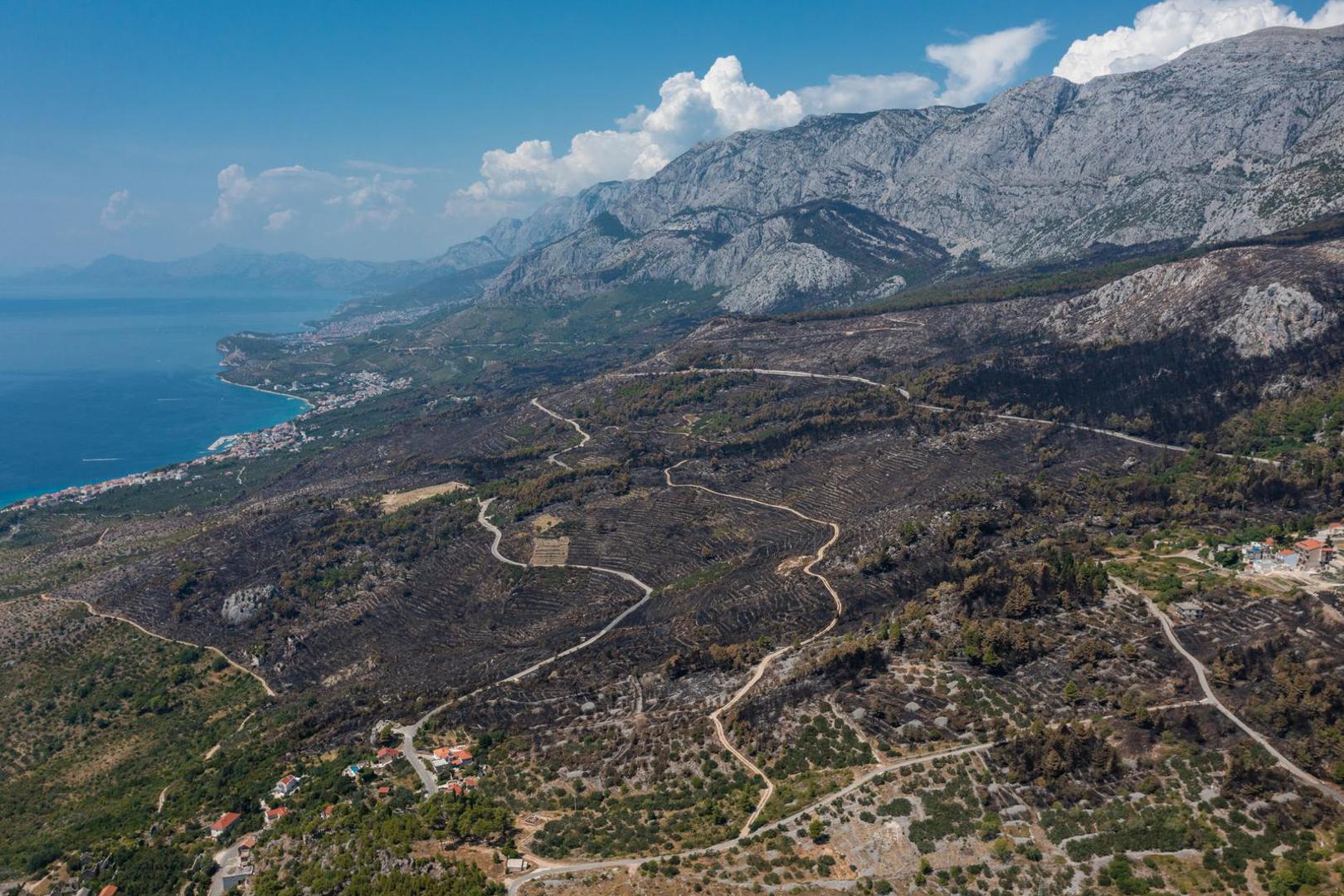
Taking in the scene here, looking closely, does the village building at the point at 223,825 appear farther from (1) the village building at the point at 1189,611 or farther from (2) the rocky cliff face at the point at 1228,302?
(2) the rocky cliff face at the point at 1228,302

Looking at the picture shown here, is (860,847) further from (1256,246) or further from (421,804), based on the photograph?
(1256,246)

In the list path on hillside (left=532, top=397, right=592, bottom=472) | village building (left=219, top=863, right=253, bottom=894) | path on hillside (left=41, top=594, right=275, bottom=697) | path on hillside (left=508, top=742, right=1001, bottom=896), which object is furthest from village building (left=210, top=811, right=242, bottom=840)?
path on hillside (left=532, top=397, right=592, bottom=472)

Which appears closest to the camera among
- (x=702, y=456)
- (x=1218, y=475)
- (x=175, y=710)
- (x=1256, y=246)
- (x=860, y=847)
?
(x=860, y=847)

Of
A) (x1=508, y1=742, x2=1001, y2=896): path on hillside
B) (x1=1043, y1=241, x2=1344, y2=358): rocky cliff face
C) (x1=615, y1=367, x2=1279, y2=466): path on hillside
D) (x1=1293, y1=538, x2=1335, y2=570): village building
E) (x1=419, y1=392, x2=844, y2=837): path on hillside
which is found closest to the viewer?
(x1=508, y1=742, x2=1001, y2=896): path on hillside

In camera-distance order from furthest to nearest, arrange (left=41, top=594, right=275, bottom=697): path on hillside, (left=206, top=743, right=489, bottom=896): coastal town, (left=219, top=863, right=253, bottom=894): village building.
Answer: (left=41, top=594, right=275, bottom=697): path on hillside, (left=206, top=743, right=489, bottom=896): coastal town, (left=219, top=863, right=253, bottom=894): village building

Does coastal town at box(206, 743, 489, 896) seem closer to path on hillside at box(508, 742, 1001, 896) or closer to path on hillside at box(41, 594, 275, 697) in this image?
path on hillside at box(508, 742, 1001, 896)

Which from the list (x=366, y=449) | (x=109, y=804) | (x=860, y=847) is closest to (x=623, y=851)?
(x=860, y=847)

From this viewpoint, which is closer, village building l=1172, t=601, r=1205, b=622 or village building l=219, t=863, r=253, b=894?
village building l=219, t=863, r=253, b=894
